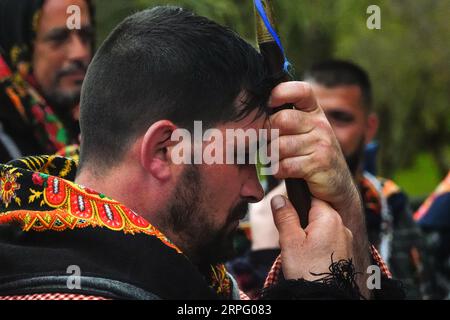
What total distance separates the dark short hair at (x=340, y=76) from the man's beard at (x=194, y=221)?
9.67 ft

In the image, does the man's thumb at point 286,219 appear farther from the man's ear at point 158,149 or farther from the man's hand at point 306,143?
the man's ear at point 158,149

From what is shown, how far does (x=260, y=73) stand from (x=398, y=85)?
14322mm

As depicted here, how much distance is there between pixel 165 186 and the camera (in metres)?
1.80

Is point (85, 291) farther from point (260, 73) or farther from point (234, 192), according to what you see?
point (260, 73)

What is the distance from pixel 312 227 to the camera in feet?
6.14

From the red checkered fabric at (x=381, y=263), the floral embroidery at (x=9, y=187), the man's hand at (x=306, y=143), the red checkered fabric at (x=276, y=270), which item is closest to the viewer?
the floral embroidery at (x=9, y=187)

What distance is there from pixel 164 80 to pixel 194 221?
1.12ft

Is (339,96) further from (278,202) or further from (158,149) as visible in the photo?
(158,149)

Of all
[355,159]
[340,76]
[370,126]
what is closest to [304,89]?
[355,159]

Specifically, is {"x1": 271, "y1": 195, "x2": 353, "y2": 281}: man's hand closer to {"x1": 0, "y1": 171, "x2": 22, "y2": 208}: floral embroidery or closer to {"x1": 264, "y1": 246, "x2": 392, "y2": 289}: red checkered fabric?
{"x1": 264, "y1": 246, "x2": 392, "y2": 289}: red checkered fabric

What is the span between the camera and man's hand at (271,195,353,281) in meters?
1.82

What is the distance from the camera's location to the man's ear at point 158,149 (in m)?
1.76

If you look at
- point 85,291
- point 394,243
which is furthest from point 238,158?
point 394,243

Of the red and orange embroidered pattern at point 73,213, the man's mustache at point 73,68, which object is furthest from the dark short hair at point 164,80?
the man's mustache at point 73,68
